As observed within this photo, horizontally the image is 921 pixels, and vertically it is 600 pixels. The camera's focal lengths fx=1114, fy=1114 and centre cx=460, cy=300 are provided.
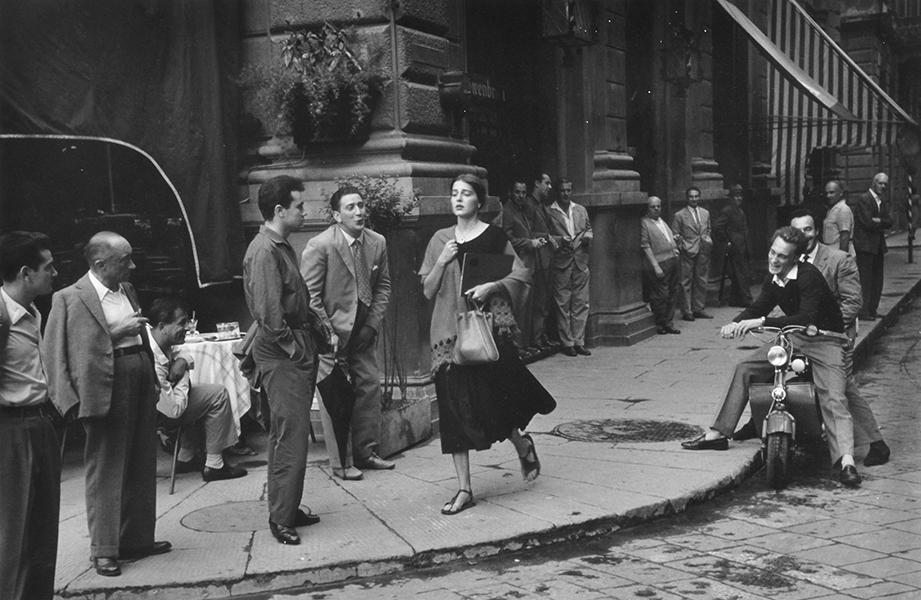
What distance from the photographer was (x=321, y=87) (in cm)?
901

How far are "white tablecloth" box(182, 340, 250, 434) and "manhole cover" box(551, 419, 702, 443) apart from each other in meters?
2.46

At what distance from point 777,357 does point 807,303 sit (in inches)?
16.0

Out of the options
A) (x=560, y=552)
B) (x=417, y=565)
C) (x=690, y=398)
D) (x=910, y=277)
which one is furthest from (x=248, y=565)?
(x=910, y=277)

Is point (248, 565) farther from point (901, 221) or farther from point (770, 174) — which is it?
point (901, 221)

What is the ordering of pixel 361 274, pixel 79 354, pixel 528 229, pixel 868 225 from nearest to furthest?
pixel 79 354 → pixel 361 274 → pixel 528 229 → pixel 868 225

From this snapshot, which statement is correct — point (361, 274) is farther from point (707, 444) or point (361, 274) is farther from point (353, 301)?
point (707, 444)

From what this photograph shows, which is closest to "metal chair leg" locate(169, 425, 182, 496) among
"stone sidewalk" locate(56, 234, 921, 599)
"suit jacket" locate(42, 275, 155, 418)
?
"stone sidewalk" locate(56, 234, 921, 599)

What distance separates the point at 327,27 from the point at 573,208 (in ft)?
14.2

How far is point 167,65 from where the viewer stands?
8.88 m

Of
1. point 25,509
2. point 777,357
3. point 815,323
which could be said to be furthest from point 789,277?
point 25,509

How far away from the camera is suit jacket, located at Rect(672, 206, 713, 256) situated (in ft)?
50.7

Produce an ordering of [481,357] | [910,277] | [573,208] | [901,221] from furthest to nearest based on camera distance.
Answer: [901,221]
[910,277]
[573,208]
[481,357]

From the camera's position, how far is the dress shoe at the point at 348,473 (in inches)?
295

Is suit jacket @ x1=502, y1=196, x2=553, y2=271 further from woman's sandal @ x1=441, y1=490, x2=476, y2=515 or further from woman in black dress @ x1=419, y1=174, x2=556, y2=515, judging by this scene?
woman's sandal @ x1=441, y1=490, x2=476, y2=515
